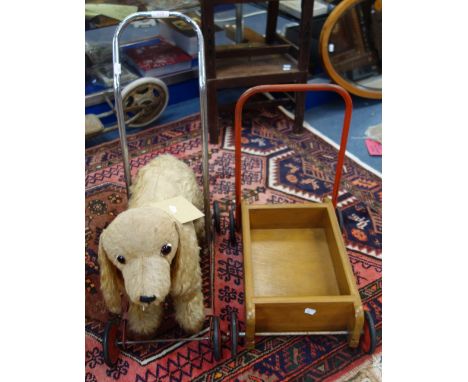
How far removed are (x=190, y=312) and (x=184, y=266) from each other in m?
0.23

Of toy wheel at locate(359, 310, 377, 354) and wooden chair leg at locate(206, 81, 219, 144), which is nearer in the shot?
toy wheel at locate(359, 310, 377, 354)

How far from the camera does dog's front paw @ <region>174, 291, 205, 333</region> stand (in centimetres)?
136

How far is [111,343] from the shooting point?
1.32 m

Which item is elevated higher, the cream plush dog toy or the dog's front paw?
the cream plush dog toy

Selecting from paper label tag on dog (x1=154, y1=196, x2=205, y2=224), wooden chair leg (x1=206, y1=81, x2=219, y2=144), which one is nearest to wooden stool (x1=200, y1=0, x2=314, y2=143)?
→ wooden chair leg (x1=206, y1=81, x2=219, y2=144)

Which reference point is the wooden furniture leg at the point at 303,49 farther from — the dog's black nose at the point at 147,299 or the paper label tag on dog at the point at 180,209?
the dog's black nose at the point at 147,299

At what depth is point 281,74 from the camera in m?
2.18

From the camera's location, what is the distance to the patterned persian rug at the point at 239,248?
1350 millimetres

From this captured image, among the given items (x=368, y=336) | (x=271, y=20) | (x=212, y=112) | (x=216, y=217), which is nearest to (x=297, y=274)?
(x=368, y=336)

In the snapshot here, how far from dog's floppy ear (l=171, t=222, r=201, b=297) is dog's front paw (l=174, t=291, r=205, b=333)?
6 centimetres

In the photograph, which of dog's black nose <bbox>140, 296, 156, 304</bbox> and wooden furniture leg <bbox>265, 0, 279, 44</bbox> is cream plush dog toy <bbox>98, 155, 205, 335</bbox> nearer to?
dog's black nose <bbox>140, 296, 156, 304</bbox>

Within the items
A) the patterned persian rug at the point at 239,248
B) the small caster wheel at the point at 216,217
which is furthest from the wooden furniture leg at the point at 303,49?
the small caster wheel at the point at 216,217

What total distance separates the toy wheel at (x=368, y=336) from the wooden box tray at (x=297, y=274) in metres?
0.05

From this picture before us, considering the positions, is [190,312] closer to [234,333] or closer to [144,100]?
[234,333]
